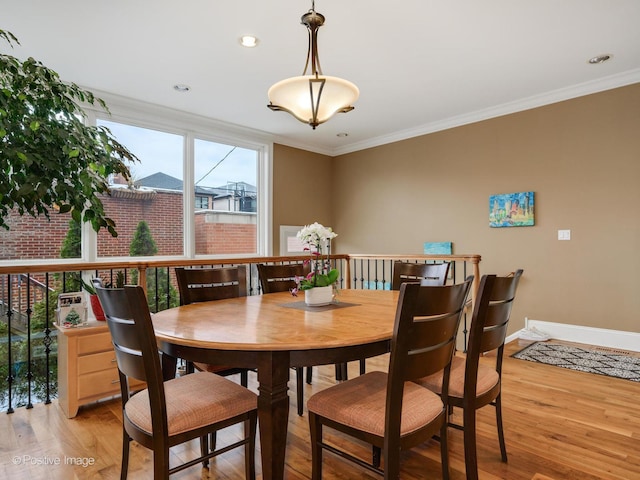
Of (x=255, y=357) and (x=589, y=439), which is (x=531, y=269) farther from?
(x=255, y=357)

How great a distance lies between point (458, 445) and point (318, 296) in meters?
1.11

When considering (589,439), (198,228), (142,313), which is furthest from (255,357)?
(198,228)

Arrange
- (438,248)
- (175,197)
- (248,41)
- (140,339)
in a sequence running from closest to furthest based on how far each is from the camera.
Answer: (140,339)
(248,41)
(175,197)
(438,248)

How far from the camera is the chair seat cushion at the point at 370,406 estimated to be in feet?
4.43

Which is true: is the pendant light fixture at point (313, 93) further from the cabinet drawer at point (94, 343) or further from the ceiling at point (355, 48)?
the cabinet drawer at point (94, 343)

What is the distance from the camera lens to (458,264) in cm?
506

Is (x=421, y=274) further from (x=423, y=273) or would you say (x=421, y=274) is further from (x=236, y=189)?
(x=236, y=189)

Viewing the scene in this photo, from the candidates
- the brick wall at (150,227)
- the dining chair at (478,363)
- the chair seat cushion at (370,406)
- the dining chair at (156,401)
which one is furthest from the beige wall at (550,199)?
the dining chair at (156,401)

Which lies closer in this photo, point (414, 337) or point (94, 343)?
point (414, 337)

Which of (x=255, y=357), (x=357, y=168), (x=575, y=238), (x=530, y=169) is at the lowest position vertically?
(x=255, y=357)

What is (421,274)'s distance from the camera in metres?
2.83

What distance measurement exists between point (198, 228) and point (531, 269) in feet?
13.2

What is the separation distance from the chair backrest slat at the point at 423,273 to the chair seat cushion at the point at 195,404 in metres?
1.58

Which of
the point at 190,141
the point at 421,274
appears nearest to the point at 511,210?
the point at 421,274
